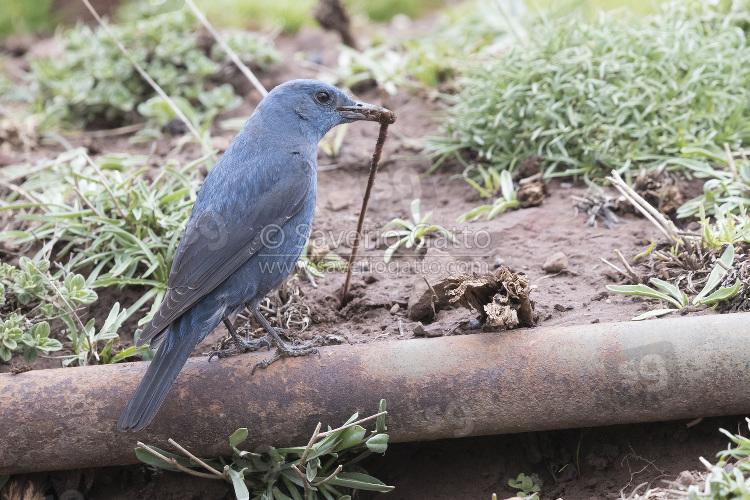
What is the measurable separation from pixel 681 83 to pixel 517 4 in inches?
89.5

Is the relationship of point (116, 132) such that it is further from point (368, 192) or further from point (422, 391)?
point (422, 391)

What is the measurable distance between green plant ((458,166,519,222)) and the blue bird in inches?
33.3

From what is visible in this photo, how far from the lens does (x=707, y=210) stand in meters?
3.82

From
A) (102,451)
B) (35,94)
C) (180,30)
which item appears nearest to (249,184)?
(102,451)

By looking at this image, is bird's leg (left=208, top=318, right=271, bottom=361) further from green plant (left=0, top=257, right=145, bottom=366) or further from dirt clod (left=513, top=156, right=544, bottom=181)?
dirt clod (left=513, top=156, right=544, bottom=181)

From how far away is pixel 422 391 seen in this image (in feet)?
9.00

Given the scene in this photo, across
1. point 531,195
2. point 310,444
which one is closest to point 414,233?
point 531,195

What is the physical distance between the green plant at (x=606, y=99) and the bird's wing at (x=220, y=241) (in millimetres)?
1646

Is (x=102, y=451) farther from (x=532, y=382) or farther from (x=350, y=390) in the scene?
(x=532, y=382)

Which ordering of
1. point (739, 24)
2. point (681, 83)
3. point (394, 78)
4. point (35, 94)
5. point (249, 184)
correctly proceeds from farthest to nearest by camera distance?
point (35, 94) → point (394, 78) → point (739, 24) → point (681, 83) → point (249, 184)

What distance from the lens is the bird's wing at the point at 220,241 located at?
9.93 ft

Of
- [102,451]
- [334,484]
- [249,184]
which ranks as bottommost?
[334,484]

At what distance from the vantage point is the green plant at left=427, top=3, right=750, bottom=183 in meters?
4.34

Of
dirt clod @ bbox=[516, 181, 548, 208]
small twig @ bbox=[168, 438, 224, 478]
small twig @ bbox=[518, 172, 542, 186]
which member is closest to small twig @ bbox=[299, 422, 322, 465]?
small twig @ bbox=[168, 438, 224, 478]
